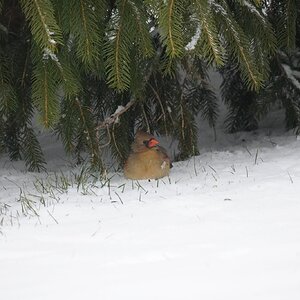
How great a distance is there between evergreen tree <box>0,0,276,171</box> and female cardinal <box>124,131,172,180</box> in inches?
10.1

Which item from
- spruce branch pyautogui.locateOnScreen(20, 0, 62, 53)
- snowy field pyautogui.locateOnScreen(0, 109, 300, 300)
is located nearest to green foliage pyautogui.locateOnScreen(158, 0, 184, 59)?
spruce branch pyautogui.locateOnScreen(20, 0, 62, 53)

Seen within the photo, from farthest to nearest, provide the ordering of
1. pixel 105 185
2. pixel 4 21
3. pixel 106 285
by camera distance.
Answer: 1. pixel 4 21
2. pixel 105 185
3. pixel 106 285

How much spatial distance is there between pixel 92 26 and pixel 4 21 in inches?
62.3

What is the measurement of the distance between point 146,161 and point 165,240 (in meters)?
1.60

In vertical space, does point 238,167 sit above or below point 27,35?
below

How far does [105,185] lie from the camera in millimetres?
4820

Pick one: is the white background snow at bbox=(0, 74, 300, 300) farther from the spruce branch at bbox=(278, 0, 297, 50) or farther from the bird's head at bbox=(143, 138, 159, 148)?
the spruce branch at bbox=(278, 0, 297, 50)

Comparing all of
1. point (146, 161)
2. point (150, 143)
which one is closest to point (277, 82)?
point (150, 143)

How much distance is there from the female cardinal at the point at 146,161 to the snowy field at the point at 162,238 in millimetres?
96

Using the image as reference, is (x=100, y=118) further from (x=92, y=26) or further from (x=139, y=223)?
(x=139, y=223)

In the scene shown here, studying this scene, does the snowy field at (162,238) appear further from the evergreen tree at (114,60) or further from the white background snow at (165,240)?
the evergreen tree at (114,60)

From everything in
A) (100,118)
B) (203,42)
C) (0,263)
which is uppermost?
(203,42)

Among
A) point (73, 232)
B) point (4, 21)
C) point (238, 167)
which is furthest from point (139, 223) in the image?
point (4, 21)

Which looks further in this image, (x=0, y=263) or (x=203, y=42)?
(x=203, y=42)
